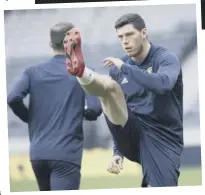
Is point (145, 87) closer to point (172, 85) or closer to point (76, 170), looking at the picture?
point (172, 85)

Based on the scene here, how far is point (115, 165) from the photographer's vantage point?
10.1ft

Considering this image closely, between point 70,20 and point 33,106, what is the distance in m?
0.65

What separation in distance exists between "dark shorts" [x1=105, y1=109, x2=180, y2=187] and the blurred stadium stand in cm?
10

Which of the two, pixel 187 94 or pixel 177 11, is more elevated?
pixel 177 11

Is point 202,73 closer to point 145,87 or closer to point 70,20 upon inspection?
point 145,87

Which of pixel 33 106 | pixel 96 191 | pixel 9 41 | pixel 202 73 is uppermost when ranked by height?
pixel 9 41

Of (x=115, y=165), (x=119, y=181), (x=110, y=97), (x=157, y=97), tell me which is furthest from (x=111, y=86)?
(x=119, y=181)

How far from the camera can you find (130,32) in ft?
10.2

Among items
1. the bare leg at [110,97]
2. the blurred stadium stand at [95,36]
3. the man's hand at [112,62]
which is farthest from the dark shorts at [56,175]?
the man's hand at [112,62]

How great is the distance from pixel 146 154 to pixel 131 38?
2.66 ft

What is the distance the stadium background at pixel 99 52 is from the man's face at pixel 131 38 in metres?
0.05

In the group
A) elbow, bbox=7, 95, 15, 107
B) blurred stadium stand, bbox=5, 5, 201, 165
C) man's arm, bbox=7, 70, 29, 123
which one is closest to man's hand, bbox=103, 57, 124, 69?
blurred stadium stand, bbox=5, 5, 201, 165

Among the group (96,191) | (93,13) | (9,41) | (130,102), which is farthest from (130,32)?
(96,191)

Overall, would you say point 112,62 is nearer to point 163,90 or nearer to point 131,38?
point 131,38
